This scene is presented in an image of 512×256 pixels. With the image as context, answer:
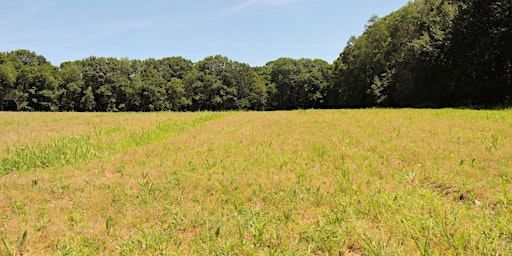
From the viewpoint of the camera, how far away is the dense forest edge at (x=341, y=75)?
1125 inches

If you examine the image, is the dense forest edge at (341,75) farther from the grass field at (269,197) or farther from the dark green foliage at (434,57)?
the grass field at (269,197)

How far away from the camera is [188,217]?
5.48 metres

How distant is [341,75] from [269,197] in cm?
6256

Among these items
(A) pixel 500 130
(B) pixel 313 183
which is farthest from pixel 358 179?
(A) pixel 500 130

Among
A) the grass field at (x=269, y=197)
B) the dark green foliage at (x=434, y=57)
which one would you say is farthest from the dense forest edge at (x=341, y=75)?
the grass field at (x=269, y=197)

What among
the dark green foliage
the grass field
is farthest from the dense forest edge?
the grass field

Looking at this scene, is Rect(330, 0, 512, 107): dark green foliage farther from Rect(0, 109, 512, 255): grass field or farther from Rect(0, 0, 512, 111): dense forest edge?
Rect(0, 109, 512, 255): grass field

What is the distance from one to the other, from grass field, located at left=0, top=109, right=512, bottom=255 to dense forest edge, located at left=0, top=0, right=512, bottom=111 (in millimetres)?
20358

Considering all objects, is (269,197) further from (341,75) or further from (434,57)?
(341,75)

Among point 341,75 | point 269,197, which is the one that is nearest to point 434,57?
point 341,75

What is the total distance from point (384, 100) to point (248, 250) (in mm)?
49870

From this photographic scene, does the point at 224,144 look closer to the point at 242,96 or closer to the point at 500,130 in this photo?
the point at 500,130

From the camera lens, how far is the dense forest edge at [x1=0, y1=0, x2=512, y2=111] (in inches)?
1125

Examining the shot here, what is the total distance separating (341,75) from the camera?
64.4m
